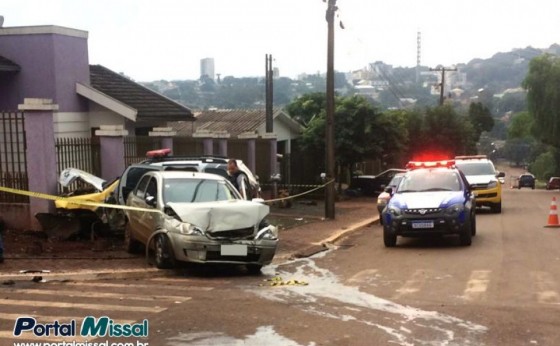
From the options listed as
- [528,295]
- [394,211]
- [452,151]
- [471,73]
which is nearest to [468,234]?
[394,211]

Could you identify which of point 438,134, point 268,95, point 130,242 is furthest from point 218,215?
point 438,134

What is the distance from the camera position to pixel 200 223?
11.7 metres

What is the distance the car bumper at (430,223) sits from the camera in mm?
15195

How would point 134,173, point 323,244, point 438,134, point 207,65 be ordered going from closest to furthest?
point 134,173, point 323,244, point 438,134, point 207,65

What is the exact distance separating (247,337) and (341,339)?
36.5 inches

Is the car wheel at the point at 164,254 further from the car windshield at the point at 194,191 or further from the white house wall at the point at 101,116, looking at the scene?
the white house wall at the point at 101,116

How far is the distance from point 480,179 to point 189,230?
1582 cm

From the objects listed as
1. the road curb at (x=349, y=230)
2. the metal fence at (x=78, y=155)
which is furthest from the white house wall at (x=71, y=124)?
the road curb at (x=349, y=230)

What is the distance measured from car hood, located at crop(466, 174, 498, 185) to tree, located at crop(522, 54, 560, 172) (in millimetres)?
25487

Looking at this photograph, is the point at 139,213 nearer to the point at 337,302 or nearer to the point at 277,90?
the point at 337,302

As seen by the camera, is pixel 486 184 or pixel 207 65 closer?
pixel 486 184

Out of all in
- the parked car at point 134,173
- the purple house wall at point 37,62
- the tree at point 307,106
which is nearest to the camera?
the parked car at point 134,173

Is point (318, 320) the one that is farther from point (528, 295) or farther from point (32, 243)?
point (32, 243)

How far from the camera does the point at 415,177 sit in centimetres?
1708
